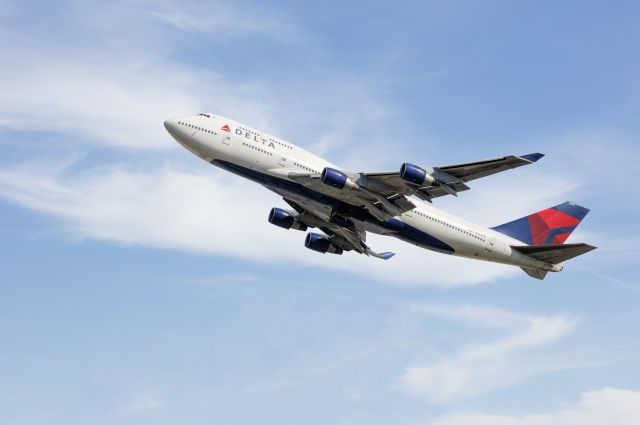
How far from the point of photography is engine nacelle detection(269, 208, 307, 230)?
56938 mm

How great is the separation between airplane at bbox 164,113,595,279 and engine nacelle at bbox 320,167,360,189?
4cm

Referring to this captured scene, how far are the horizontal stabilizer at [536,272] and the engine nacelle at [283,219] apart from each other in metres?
16.8

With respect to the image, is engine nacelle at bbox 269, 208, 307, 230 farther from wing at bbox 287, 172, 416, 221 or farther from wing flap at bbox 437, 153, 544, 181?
wing flap at bbox 437, 153, 544, 181

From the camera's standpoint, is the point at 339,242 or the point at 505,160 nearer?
the point at 505,160

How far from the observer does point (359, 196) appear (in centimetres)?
4959

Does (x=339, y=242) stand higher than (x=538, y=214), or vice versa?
(x=538, y=214)

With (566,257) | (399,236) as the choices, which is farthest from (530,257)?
(399,236)

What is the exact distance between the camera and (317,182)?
48406 mm

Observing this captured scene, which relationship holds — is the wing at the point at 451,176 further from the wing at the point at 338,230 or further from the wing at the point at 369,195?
the wing at the point at 338,230

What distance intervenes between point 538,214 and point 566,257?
6.68 metres

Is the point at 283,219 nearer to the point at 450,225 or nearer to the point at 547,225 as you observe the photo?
the point at 450,225

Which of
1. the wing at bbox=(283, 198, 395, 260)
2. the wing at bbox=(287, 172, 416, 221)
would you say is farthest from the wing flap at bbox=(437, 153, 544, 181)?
the wing at bbox=(283, 198, 395, 260)

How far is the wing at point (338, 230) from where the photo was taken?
176 ft

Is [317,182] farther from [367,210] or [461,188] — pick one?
[461,188]
